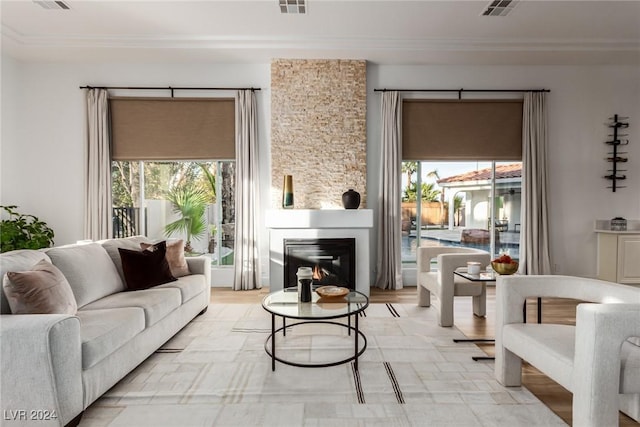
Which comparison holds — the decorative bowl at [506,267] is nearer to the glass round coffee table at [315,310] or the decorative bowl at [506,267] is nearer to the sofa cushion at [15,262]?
the glass round coffee table at [315,310]

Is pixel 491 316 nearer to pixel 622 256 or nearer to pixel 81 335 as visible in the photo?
pixel 622 256

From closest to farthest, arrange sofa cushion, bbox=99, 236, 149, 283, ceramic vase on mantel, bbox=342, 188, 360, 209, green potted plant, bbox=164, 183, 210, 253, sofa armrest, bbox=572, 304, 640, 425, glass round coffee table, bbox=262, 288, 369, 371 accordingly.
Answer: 1. sofa armrest, bbox=572, 304, 640, 425
2. glass round coffee table, bbox=262, 288, 369, 371
3. sofa cushion, bbox=99, 236, 149, 283
4. ceramic vase on mantel, bbox=342, 188, 360, 209
5. green potted plant, bbox=164, 183, 210, 253

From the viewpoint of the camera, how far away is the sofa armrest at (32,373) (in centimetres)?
173

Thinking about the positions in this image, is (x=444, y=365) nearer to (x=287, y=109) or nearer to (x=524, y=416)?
(x=524, y=416)

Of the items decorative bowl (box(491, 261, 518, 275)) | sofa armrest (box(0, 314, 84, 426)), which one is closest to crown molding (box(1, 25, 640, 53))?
decorative bowl (box(491, 261, 518, 275))

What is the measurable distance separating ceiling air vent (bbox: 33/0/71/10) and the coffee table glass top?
12.1ft

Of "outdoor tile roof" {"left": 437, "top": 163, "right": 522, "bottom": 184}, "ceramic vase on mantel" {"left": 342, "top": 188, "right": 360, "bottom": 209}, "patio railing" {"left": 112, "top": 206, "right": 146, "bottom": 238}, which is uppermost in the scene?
"outdoor tile roof" {"left": 437, "top": 163, "right": 522, "bottom": 184}

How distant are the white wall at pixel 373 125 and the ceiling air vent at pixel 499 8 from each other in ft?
4.25

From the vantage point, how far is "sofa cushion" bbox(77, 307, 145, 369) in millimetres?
1970

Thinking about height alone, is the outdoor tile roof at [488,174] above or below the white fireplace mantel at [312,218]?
above

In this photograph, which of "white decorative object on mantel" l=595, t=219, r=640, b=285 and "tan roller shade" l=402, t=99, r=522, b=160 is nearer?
"white decorative object on mantel" l=595, t=219, r=640, b=285

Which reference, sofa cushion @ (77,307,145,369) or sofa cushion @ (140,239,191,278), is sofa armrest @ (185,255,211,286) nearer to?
sofa cushion @ (140,239,191,278)

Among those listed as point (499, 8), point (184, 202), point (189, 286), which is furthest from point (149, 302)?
point (499, 8)

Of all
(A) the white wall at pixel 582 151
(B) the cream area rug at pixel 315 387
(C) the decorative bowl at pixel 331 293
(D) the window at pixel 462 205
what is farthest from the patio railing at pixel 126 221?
(A) the white wall at pixel 582 151
